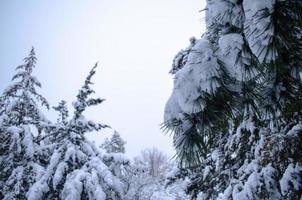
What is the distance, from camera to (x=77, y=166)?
6.89 meters

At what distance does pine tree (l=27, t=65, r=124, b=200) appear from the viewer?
5.99 metres

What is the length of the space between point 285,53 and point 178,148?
2.53 feet

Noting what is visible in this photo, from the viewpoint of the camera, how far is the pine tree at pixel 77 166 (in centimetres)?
599

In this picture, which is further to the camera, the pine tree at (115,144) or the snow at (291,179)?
the pine tree at (115,144)

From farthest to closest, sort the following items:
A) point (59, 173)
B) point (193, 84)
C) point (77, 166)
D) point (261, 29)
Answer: point (77, 166) < point (59, 173) < point (193, 84) < point (261, 29)

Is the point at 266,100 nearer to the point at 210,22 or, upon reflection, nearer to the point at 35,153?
Answer: the point at 210,22

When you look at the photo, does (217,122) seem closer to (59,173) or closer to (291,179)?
(291,179)

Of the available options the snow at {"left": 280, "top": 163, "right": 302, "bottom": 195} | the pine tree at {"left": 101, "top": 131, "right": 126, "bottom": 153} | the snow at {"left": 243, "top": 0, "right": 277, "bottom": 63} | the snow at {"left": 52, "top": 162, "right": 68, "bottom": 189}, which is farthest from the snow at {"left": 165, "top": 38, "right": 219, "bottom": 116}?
the pine tree at {"left": 101, "top": 131, "right": 126, "bottom": 153}

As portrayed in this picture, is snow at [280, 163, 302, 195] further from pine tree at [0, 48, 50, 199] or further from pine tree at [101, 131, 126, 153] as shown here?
pine tree at [101, 131, 126, 153]

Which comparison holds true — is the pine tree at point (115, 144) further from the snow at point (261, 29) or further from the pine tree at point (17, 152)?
the snow at point (261, 29)

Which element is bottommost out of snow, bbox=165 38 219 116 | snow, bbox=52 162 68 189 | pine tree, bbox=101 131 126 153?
snow, bbox=165 38 219 116

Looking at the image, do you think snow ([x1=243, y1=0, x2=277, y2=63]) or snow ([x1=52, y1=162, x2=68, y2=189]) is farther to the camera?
snow ([x1=52, y1=162, x2=68, y2=189])

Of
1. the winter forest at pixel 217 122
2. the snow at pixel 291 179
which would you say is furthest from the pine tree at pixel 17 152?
the snow at pixel 291 179

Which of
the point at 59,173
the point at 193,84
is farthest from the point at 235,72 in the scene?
the point at 59,173
